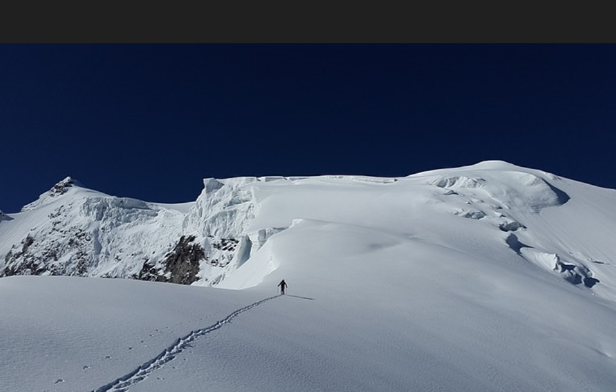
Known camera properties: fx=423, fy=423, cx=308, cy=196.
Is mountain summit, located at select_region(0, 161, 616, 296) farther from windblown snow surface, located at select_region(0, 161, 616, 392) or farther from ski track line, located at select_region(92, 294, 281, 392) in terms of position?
ski track line, located at select_region(92, 294, 281, 392)

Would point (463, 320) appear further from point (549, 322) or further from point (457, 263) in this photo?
point (457, 263)

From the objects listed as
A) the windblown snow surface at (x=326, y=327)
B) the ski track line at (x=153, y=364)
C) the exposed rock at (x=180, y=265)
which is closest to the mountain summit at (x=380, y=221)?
the exposed rock at (x=180, y=265)

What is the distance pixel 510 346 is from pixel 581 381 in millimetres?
1986

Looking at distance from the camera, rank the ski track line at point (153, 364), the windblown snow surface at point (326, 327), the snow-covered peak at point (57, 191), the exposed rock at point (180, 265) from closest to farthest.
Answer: the ski track line at point (153, 364) < the windblown snow surface at point (326, 327) < the exposed rock at point (180, 265) < the snow-covered peak at point (57, 191)

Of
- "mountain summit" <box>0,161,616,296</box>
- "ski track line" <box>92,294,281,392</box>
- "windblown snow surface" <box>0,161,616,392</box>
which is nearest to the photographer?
"ski track line" <box>92,294,281,392</box>

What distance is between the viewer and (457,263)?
80.2ft

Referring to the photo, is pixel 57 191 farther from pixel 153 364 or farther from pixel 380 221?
pixel 153 364

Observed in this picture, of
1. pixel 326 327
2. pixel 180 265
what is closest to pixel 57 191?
pixel 180 265

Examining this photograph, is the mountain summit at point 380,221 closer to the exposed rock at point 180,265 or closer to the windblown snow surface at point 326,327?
the exposed rock at point 180,265

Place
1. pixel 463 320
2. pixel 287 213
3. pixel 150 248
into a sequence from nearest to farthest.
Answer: pixel 463 320 → pixel 287 213 → pixel 150 248

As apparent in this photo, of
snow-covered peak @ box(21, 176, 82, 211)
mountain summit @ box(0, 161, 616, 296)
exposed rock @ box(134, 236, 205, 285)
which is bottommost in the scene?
exposed rock @ box(134, 236, 205, 285)

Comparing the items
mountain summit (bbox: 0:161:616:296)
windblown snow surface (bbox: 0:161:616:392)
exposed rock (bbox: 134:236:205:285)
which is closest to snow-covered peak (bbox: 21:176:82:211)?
mountain summit (bbox: 0:161:616:296)

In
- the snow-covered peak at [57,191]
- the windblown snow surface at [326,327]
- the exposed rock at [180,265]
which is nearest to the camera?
the windblown snow surface at [326,327]

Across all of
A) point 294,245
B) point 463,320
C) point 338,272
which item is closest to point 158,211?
point 294,245
